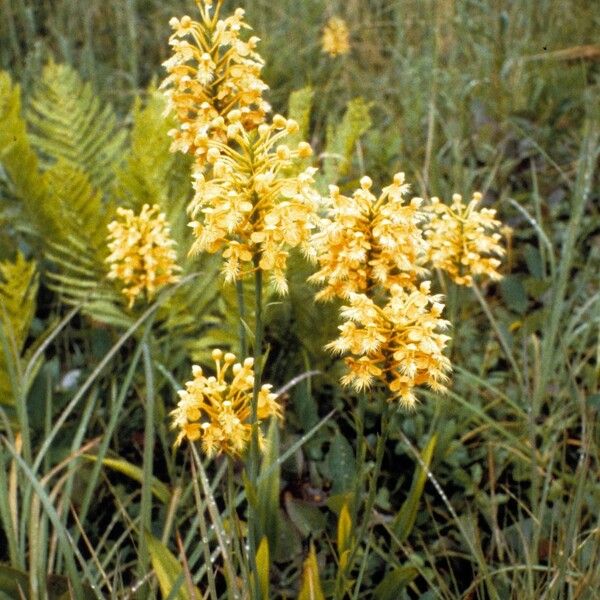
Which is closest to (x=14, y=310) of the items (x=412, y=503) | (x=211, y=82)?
(x=211, y=82)

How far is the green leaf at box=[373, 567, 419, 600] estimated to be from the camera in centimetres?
176

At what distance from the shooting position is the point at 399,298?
141 cm

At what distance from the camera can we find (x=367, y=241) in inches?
56.2

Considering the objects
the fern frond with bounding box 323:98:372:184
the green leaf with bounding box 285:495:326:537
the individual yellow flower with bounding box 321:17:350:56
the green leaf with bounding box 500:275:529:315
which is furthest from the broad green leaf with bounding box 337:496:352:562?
the individual yellow flower with bounding box 321:17:350:56

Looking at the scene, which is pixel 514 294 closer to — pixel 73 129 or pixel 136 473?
pixel 136 473

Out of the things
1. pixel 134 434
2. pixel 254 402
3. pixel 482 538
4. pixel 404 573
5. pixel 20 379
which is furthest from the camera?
pixel 134 434

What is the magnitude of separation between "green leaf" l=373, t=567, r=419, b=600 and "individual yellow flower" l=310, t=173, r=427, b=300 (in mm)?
642

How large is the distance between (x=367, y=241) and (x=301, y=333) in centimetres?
121

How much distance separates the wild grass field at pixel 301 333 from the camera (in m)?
1.44

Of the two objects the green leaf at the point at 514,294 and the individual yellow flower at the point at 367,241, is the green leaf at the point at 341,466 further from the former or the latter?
the green leaf at the point at 514,294

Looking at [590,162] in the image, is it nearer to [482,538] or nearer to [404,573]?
[482,538]

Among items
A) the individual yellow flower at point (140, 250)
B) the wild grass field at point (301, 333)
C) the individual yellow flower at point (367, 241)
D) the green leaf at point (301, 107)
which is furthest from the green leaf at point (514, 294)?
the individual yellow flower at point (367, 241)

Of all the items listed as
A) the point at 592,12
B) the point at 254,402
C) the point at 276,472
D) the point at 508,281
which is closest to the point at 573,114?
the point at 592,12

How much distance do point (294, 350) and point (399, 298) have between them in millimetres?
1363
